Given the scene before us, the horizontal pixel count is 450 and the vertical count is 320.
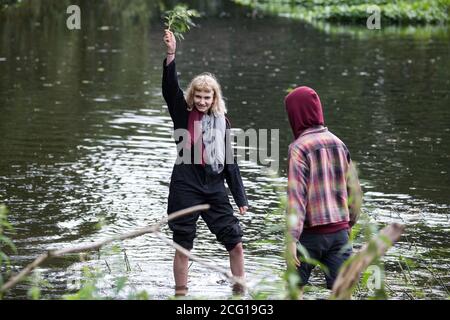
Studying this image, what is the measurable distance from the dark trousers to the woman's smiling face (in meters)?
1.40

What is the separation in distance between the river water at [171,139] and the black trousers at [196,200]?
0.49 meters

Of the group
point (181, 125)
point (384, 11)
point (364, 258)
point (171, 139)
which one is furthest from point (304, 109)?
point (384, 11)

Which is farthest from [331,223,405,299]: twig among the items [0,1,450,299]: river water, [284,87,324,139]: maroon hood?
[284,87,324,139]: maroon hood

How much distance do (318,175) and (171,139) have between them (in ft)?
27.5

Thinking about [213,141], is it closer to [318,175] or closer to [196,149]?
[196,149]

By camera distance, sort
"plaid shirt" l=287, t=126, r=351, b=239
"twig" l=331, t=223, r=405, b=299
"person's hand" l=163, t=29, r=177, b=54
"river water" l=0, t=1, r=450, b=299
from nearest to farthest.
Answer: "twig" l=331, t=223, r=405, b=299 → "plaid shirt" l=287, t=126, r=351, b=239 → "person's hand" l=163, t=29, r=177, b=54 → "river water" l=0, t=1, r=450, b=299

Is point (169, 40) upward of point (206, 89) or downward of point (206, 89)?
upward

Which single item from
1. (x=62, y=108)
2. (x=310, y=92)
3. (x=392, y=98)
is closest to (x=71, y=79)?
(x=62, y=108)

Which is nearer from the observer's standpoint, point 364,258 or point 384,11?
point 364,258

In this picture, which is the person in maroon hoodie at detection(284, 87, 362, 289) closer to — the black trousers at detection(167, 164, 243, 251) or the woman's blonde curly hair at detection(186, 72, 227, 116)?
the woman's blonde curly hair at detection(186, 72, 227, 116)

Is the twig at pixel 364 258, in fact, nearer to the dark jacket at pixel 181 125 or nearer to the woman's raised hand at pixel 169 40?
the dark jacket at pixel 181 125

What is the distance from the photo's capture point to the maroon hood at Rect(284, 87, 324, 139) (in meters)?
6.00

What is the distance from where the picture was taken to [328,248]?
6020 millimetres
